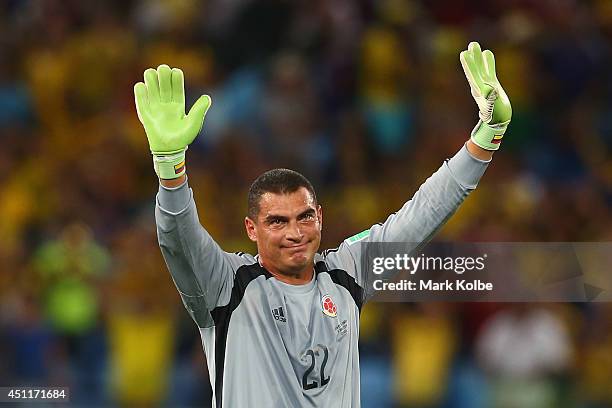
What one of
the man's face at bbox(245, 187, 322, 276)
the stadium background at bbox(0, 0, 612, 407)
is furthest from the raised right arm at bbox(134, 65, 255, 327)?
the stadium background at bbox(0, 0, 612, 407)

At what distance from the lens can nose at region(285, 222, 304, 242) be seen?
3703 mm

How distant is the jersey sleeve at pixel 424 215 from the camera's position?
156 inches

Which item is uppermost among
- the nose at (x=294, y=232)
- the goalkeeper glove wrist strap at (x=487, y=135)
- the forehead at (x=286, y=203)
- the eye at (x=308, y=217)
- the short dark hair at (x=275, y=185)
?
the goalkeeper glove wrist strap at (x=487, y=135)

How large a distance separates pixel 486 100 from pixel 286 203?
84cm

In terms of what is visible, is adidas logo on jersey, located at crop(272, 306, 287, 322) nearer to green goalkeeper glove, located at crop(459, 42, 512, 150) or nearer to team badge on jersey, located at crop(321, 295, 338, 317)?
team badge on jersey, located at crop(321, 295, 338, 317)

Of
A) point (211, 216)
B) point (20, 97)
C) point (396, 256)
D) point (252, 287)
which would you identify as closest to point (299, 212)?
point (252, 287)

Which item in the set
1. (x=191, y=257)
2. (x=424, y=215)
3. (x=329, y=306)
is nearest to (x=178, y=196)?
(x=191, y=257)

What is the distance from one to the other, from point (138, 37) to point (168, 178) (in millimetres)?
5465

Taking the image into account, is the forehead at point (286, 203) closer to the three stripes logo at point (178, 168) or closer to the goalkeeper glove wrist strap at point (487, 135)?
the three stripes logo at point (178, 168)

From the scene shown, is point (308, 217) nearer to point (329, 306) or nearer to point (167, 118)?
point (329, 306)

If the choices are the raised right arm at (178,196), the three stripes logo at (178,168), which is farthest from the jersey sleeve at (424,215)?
the three stripes logo at (178,168)

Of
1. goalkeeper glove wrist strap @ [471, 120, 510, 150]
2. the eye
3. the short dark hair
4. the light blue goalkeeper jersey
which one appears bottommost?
the light blue goalkeeper jersey

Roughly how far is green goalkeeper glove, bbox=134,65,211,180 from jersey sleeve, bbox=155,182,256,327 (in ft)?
0.28

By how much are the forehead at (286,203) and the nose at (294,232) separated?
0.04 m
